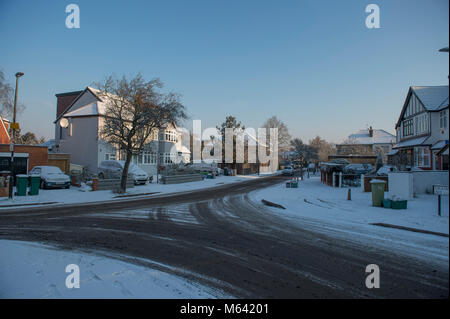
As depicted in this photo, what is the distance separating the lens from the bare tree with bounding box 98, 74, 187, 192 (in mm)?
17422

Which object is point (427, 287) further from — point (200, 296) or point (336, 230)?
point (336, 230)

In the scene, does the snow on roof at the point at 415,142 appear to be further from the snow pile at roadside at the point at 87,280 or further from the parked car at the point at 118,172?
the snow pile at roadside at the point at 87,280

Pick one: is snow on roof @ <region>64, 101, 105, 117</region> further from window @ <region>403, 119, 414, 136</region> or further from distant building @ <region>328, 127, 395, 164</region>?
distant building @ <region>328, 127, 395, 164</region>

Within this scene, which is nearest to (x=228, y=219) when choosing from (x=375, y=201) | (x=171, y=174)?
(x=375, y=201)

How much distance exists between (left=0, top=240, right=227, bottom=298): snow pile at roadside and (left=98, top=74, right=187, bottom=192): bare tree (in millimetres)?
13142

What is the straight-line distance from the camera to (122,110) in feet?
59.4

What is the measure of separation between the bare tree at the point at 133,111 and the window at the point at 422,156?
21.9m

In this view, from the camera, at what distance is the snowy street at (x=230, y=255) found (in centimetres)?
353

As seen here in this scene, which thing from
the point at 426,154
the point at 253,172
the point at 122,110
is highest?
the point at 122,110

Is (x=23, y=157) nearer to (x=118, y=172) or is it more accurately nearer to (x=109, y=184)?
(x=118, y=172)

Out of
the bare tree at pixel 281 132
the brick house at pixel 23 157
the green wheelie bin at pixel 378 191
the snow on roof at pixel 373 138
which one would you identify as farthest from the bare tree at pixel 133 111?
the snow on roof at pixel 373 138

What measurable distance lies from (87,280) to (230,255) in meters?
2.71

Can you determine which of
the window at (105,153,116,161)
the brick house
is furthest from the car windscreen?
the window at (105,153,116,161)
